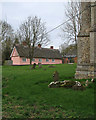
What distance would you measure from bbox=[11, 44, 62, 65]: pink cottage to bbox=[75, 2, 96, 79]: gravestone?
22263 mm

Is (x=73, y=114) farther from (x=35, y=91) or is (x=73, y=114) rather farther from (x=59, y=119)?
(x=35, y=91)

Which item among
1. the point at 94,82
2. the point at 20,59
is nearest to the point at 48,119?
the point at 94,82

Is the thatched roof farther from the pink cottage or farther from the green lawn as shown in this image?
the green lawn

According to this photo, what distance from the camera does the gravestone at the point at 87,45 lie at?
12.2 meters

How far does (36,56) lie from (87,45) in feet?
98.9

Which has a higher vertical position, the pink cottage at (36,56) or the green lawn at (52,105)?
the pink cottage at (36,56)

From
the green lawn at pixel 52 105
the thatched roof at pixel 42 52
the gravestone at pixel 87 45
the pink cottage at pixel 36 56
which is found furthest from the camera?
the thatched roof at pixel 42 52

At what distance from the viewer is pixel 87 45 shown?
Result: 530 inches

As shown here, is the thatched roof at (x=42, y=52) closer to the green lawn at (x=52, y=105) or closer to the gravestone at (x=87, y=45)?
the gravestone at (x=87, y=45)

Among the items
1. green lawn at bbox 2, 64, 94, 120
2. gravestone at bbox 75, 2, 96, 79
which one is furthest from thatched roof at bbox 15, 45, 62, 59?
green lawn at bbox 2, 64, 94, 120

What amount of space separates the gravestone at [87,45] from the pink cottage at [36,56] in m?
22.3

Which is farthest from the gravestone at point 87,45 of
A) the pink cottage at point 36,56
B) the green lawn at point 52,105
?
the pink cottage at point 36,56

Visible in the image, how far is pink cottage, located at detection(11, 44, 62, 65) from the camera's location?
128 feet

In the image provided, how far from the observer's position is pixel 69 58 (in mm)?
54281
